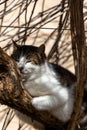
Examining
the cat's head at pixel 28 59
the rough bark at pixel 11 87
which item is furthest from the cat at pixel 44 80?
the rough bark at pixel 11 87

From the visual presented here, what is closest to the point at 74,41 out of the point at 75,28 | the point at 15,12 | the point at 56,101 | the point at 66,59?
the point at 75,28

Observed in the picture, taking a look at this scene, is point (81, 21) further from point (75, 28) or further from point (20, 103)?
point (20, 103)

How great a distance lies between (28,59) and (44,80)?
3.1 inches

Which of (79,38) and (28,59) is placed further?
(28,59)

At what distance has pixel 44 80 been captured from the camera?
1.00 m

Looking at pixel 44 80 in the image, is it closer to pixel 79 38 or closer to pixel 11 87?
pixel 11 87

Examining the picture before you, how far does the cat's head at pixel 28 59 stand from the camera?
94 cm

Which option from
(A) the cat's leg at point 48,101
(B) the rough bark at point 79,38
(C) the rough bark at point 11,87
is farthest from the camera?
(A) the cat's leg at point 48,101

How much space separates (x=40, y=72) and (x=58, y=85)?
2.1 inches

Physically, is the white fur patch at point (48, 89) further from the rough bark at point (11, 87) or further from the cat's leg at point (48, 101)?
the rough bark at point (11, 87)

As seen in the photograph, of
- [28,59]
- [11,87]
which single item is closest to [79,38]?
[11,87]

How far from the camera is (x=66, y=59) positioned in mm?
1475

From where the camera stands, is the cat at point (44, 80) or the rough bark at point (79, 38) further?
the cat at point (44, 80)

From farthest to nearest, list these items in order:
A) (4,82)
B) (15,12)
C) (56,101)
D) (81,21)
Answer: (15,12)
(56,101)
(4,82)
(81,21)
